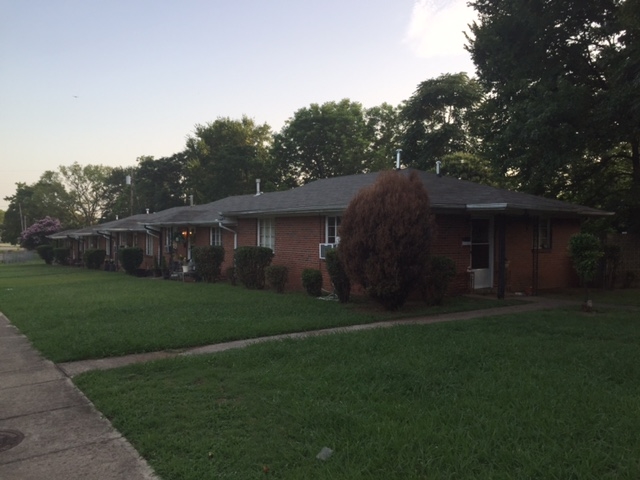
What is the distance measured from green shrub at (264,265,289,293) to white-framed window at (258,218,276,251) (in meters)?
1.94

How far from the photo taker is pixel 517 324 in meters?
8.92

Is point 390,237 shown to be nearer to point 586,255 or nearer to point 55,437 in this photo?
point 586,255

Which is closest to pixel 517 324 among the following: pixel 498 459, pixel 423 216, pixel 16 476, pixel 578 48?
pixel 423 216

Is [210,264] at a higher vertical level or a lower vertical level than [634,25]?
lower

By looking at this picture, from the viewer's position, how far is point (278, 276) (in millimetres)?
14672

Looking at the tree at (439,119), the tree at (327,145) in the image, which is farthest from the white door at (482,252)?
the tree at (327,145)

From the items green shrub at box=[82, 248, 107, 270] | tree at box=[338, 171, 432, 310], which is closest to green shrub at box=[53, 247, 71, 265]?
green shrub at box=[82, 248, 107, 270]

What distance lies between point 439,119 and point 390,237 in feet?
85.5

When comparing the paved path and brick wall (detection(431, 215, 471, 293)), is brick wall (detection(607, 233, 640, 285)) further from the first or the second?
the paved path

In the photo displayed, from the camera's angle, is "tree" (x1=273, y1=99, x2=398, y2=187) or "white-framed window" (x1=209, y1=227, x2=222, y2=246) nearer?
"white-framed window" (x1=209, y1=227, x2=222, y2=246)

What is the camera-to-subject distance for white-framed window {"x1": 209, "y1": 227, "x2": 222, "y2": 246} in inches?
798

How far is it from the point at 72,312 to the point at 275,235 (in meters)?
7.26

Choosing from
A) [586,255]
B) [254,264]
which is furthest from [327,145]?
[586,255]

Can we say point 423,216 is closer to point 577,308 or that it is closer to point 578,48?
point 577,308
